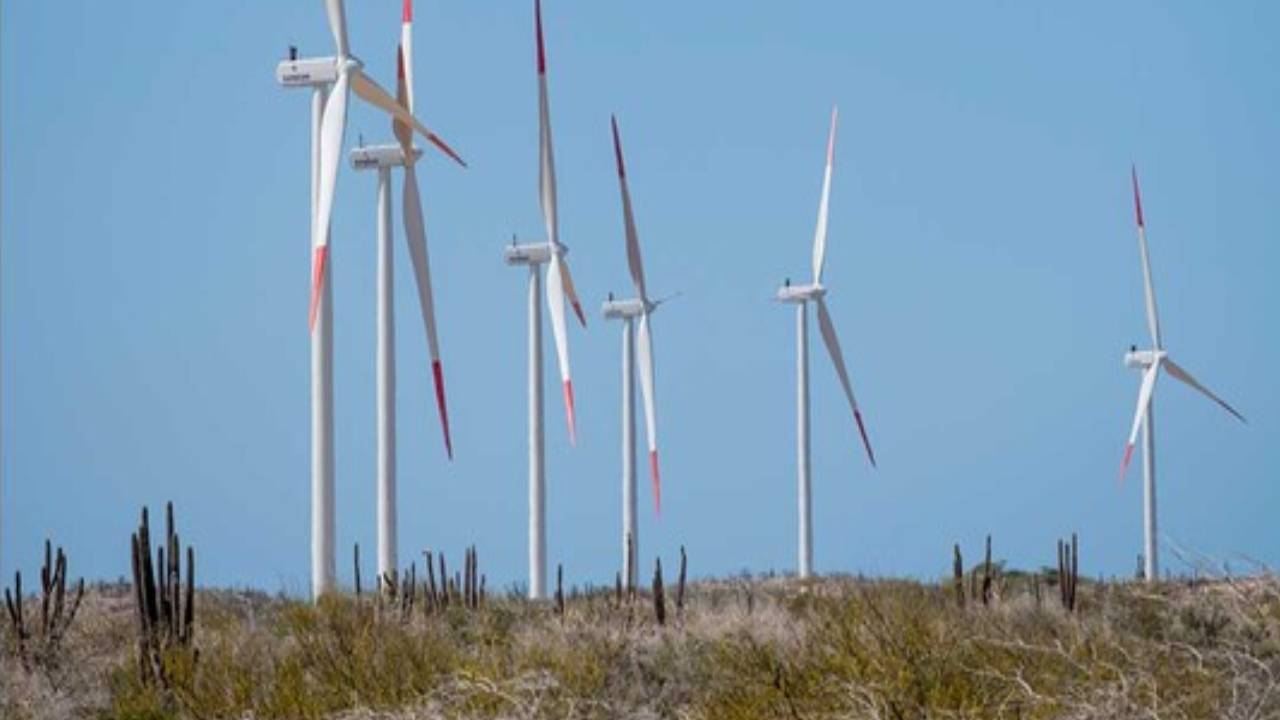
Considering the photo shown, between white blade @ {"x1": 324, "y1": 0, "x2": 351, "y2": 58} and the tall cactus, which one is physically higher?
white blade @ {"x1": 324, "y1": 0, "x2": 351, "y2": 58}

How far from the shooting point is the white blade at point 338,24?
131 ft

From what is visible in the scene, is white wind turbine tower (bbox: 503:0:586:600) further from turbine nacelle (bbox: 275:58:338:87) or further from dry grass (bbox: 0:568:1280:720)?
dry grass (bbox: 0:568:1280:720)

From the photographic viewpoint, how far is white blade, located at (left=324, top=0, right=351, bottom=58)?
3994cm

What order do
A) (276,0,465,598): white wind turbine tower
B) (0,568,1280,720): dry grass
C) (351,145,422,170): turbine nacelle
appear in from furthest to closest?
(351,145,422,170): turbine nacelle, (276,0,465,598): white wind turbine tower, (0,568,1280,720): dry grass

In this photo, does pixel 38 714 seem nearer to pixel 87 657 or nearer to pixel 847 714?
pixel 87 657

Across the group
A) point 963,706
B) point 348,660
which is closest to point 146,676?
point 348,660

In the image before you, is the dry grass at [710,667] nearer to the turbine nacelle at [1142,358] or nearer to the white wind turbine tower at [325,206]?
the white wind turbine tower at [325,206]

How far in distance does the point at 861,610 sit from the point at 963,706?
4672 mm

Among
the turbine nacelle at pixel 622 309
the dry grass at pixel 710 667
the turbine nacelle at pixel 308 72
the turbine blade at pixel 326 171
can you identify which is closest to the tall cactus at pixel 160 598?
the dry grass at pixel 710 667

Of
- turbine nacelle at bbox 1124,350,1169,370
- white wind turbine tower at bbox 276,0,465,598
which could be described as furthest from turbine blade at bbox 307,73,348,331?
turbine nacelle at bbox 1124,350,1169,370

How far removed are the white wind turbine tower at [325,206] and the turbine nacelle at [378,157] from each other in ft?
16.2

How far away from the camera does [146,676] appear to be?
25.8 metres

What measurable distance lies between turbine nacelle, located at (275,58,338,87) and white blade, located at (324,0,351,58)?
11.9 inches

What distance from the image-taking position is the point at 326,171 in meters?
36.3
